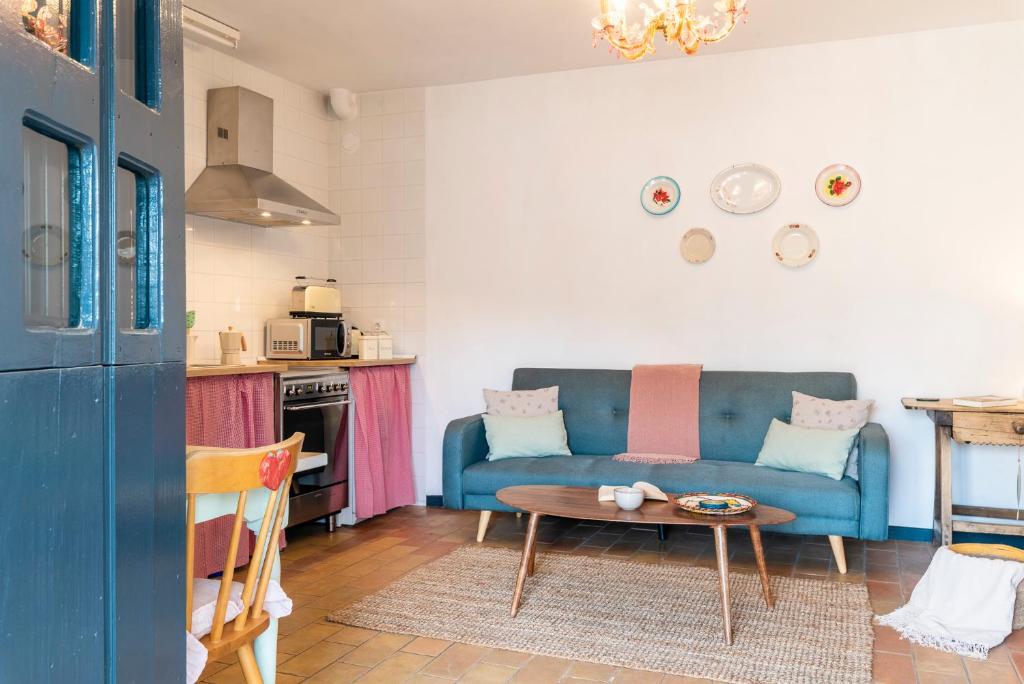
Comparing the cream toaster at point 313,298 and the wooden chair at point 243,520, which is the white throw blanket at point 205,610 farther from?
the cream toaster at point 313,298

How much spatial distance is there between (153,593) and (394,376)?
360cm

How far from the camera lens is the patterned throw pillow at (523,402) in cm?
455

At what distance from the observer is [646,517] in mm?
2963

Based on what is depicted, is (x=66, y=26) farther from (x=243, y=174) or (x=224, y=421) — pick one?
(x=243, y=174)

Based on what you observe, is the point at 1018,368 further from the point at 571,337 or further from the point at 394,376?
the point at 394,376

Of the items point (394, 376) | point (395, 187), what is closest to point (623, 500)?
point (394, 376)

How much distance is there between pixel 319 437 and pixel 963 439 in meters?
3.13

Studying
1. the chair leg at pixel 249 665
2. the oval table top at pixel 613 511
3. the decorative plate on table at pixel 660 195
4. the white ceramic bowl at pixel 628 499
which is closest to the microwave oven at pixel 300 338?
the oval table top at pixel 613 511

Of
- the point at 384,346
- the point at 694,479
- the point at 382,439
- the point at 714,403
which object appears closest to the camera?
the point at 694,479

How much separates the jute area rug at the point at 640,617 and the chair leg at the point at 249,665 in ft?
3.70

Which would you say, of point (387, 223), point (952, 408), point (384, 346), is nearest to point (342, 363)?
point (384, 346)

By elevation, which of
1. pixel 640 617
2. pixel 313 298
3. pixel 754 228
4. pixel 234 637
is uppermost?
pixel 754 228

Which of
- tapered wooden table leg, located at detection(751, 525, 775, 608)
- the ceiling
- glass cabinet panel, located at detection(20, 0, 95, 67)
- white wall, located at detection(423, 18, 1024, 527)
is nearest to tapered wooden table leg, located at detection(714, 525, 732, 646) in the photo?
tapered wooden table leg, located at detection(751, 525, 775, 608)

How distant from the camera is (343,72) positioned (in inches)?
194
